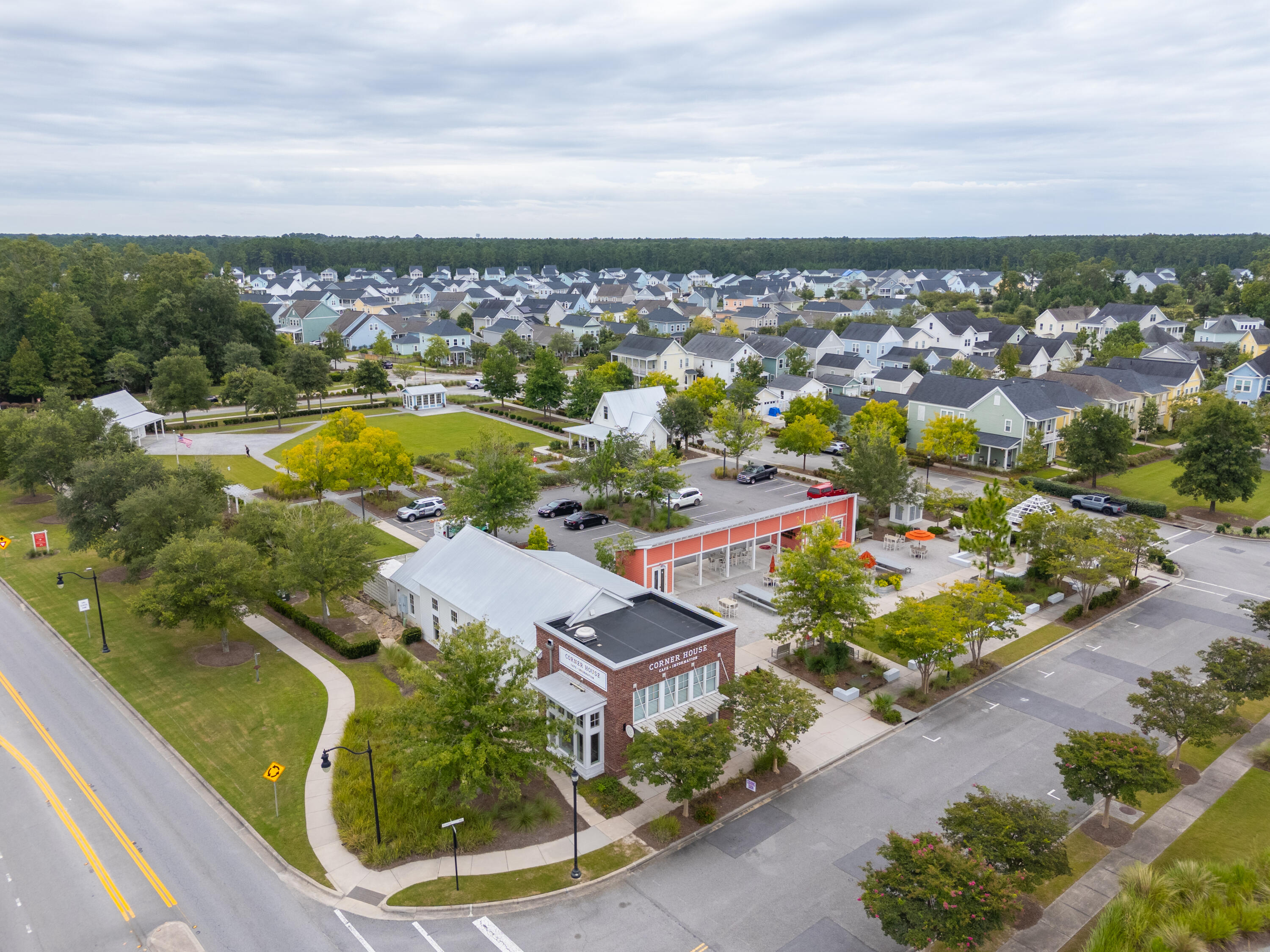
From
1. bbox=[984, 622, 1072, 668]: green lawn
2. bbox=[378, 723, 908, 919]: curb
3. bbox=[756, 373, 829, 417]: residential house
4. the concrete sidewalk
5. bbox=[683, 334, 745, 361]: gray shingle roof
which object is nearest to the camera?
the concrete sidewalk

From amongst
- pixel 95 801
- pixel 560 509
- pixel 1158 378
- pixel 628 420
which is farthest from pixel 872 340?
pixel 95 801

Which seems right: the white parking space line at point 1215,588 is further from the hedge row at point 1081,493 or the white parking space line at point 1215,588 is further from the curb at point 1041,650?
the hedge row at point 1081,493

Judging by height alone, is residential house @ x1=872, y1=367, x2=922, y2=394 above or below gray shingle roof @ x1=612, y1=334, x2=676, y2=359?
below

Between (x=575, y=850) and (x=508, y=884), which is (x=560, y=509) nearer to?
(x=575, y=850)

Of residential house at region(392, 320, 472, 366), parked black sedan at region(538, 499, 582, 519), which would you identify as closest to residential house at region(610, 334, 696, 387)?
residential house at region(392, 320, 472, 366)

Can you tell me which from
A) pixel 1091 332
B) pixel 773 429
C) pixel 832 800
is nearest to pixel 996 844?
pixel 832 800

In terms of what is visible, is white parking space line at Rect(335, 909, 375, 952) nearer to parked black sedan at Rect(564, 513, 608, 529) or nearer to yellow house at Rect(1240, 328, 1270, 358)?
parked black sedan at Rect(564, 513, 608, 529)
